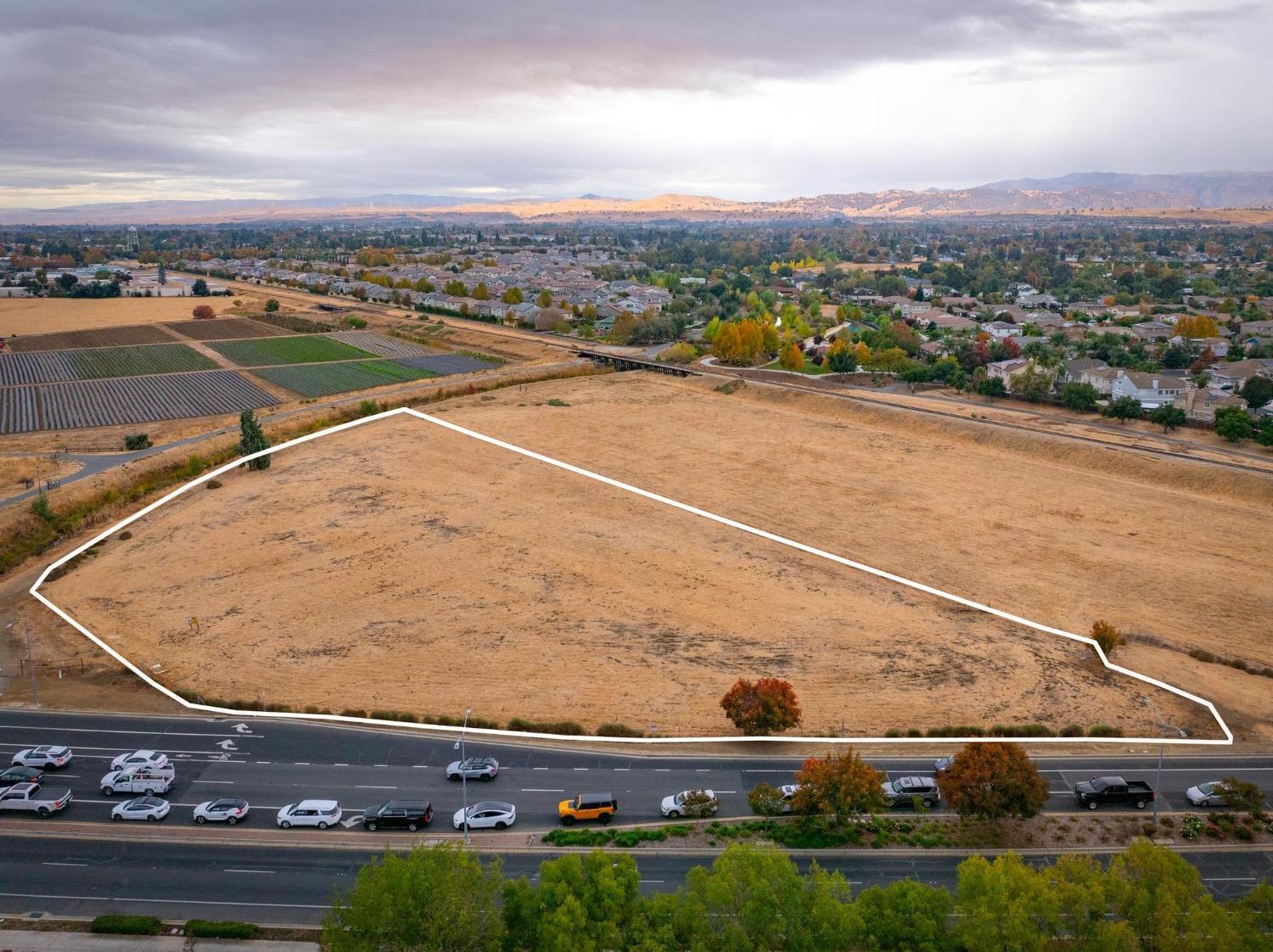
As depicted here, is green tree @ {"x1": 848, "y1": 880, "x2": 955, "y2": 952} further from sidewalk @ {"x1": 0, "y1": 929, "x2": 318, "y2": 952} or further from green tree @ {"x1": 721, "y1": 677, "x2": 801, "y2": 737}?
sidewalk @ {"x1": 0, "y1": 929, "x2": 318, "y2": 952}

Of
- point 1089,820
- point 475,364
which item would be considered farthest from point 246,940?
point 475,364

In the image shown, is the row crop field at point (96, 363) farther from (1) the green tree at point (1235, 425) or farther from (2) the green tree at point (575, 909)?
(1) the green tree at point (1235, 425)

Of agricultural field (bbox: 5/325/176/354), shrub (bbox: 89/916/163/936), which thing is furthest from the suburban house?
agricultural field (bbox: 5/325/176/354)

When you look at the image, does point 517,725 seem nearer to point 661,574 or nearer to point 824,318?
point 661,574

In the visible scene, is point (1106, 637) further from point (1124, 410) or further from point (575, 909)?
point (1124, 410)

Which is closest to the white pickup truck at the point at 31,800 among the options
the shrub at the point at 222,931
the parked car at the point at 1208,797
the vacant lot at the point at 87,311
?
the shrub at the point at 222,931
